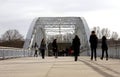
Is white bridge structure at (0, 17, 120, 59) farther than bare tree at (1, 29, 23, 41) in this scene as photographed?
No

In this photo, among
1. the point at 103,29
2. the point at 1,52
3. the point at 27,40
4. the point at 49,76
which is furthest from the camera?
the point at 103,29

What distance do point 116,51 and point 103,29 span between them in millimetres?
120917

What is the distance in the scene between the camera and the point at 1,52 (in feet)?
103

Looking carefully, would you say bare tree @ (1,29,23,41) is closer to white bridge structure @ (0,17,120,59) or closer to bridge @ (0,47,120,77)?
white bridge structure @ (0,17,120,59)

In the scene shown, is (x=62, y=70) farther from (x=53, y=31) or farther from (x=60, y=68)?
(x=53, y=31)

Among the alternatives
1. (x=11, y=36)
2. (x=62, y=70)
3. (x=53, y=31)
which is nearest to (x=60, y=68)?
(x=62, y=70)

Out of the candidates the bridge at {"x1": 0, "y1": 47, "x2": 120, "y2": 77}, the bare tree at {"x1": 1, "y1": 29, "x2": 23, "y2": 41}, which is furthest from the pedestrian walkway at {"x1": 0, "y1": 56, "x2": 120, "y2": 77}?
the bare tree at {"x1": 1, "y1": 29, "x2": 23, "y2": 41}

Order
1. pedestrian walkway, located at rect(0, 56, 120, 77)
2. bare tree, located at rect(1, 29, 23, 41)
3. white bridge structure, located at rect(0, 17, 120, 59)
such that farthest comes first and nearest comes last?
bare tree, located at rect(1, 29, 23, 41), white bridge structure, located at rect(0, 17, 120, 59), pedestrian walkway, located at rect(0, 56, 120, 77)

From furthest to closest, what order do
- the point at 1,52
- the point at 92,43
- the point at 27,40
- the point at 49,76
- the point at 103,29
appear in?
the point at 103,29 → the point at 27,40 → the point at 1,52 → the point at 92,43 → the point at 49,76

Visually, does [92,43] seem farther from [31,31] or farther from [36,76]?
[31,31]

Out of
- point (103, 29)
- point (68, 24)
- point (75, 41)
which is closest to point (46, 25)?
point (68, 24)

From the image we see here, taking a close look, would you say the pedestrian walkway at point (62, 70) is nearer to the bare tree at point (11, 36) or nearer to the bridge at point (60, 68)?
the bridge at point (60, 68)

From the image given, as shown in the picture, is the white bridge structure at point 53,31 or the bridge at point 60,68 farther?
the white bridge structure at point 53,31

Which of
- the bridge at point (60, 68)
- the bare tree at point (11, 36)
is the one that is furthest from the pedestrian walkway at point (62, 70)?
the bare tree at point (11, 36)
